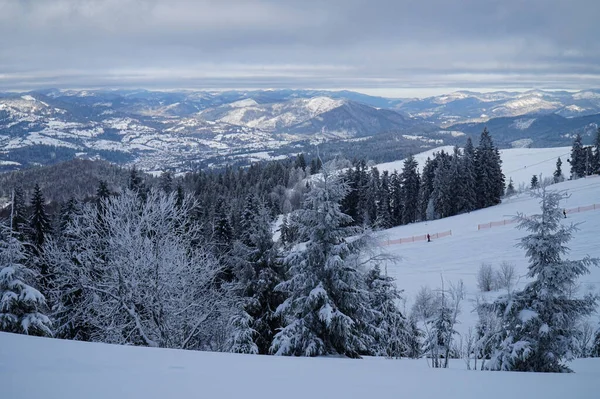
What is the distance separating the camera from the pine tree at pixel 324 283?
34.5 feet

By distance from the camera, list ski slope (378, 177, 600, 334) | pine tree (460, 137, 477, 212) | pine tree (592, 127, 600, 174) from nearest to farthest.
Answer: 1. ski slope (378, 177, 600, 334)
2. pine tree (460, 137, 477, 212)
3. pine tree (592, 127, 600, 174)

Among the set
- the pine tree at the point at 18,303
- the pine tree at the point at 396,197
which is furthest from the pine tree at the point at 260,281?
the pine tree at the point at 396,197

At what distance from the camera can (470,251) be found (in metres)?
33.0

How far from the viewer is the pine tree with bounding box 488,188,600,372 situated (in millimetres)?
8023

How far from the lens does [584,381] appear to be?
4.79m

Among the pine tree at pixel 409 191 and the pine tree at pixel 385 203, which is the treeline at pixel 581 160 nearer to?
the pine tree at pixel 409 191

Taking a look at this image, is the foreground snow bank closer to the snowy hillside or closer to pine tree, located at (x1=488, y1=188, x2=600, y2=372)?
pine tree, located at (x1=488, y1=188, x2=600, y2=372)

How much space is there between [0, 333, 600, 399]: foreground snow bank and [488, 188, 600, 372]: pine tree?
10.7ft

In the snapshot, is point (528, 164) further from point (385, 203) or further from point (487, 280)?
point (487, 280)

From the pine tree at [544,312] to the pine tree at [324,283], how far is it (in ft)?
12.0

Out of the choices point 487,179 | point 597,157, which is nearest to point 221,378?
point 487,179

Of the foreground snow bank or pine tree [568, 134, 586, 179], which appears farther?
pine tree [568, 134, 586, 179]

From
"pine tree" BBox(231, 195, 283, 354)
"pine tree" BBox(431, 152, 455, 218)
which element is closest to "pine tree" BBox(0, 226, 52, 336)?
"pine tree" BBox(231, 195, 283, 354)

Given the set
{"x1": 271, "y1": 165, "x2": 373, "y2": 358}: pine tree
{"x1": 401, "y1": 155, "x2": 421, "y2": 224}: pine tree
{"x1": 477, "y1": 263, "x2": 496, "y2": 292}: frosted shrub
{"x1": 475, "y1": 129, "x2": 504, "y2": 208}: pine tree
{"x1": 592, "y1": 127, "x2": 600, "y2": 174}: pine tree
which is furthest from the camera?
{"x1": 592, "y1": 127, "x2": 600, "y2": 174}: pine tree
